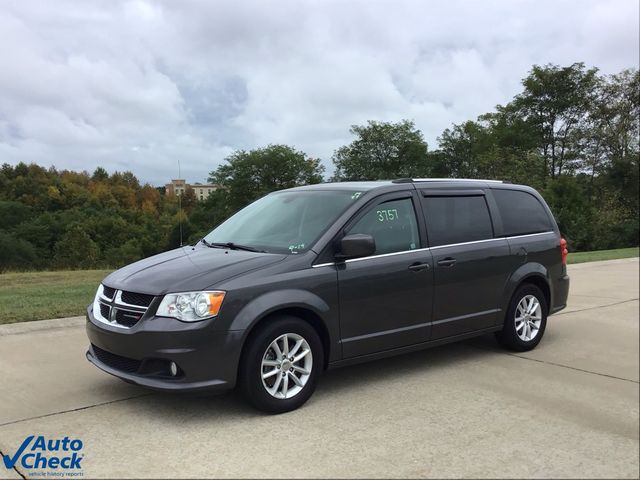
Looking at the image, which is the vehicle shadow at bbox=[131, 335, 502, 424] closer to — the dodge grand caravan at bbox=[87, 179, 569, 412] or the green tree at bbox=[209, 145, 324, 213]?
the dodge grand caravan at bbox=[87, 179, 569, 412]

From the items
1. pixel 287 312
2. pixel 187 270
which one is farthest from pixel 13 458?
pixel 287 312

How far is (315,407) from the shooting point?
4406 mm

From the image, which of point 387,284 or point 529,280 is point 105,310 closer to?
point 387,284

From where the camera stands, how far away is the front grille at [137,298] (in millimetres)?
4141

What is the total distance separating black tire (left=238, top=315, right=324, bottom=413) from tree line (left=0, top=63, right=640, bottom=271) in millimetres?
22294

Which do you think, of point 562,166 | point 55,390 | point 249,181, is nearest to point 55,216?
point 249,181

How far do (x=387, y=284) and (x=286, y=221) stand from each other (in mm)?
1085

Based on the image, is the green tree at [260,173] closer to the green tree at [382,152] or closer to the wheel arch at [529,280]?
the green tree at [382,152]

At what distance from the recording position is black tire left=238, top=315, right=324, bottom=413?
4.10 meters

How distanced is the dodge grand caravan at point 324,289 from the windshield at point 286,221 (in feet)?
0.06

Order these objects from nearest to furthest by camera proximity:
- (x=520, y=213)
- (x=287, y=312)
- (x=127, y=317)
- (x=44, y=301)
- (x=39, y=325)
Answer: (x=127, y=317) < (x=287, y=312) < (x=520, y=213) < (x=39, y=325) < (x=44, y=301)

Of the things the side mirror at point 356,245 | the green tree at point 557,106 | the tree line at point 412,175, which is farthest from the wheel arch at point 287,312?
the green tree at point 557,106

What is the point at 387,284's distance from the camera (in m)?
4.84

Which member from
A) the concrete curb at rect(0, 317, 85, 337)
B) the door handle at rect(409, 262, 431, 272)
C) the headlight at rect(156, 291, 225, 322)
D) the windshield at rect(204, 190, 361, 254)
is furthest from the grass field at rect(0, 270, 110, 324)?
the door handle at rect(409, 262, 431, 272)
